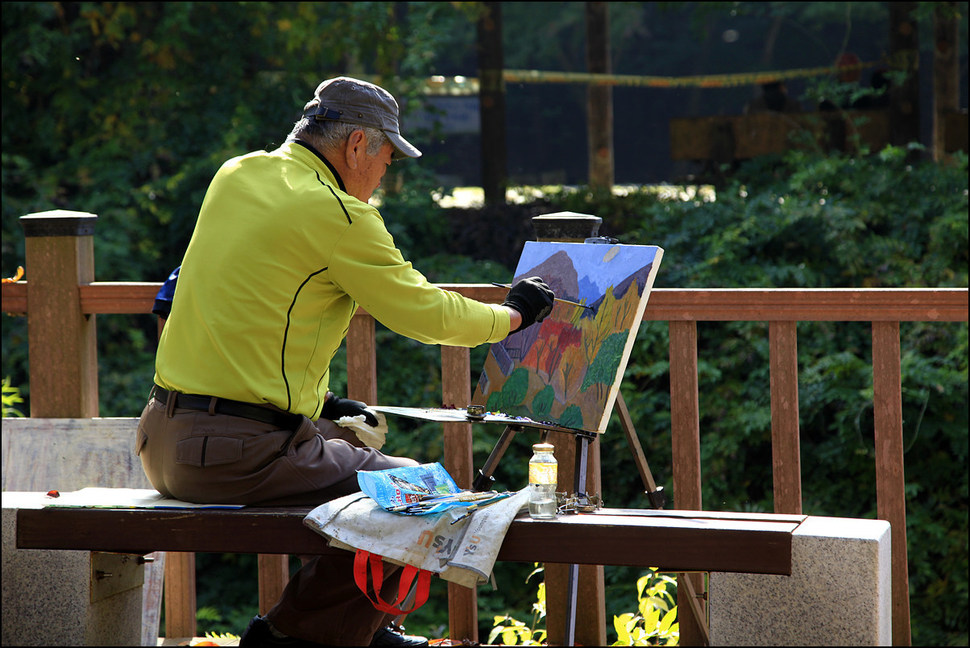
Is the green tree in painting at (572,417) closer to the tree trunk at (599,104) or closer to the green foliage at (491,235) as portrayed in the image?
the green foliage at (491,235)

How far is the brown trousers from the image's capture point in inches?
105

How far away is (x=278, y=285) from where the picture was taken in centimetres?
265

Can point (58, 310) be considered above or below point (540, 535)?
above

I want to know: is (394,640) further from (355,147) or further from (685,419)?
(355,147)

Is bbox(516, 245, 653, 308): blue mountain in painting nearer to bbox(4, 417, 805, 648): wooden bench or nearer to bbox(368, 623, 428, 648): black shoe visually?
bbox(4, 417, 805, 648): wooden bench

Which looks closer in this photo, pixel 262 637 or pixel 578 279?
pixel 262 637

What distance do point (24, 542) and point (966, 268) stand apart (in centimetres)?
653

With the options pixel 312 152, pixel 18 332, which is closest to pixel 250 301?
pixel 312 152

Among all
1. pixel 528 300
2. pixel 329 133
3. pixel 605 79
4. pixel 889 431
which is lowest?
pixel 889 431

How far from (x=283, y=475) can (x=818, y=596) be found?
1.31m

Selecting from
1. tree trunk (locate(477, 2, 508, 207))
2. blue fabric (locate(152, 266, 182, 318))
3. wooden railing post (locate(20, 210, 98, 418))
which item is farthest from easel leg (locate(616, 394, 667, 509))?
tree trunk (locate(477, 2, 508, 207))

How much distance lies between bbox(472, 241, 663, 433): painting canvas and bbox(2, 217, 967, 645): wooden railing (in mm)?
190

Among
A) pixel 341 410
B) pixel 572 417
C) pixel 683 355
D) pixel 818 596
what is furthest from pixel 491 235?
pixel 818 596

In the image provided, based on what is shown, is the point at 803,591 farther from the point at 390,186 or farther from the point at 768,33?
the point at 768,33
